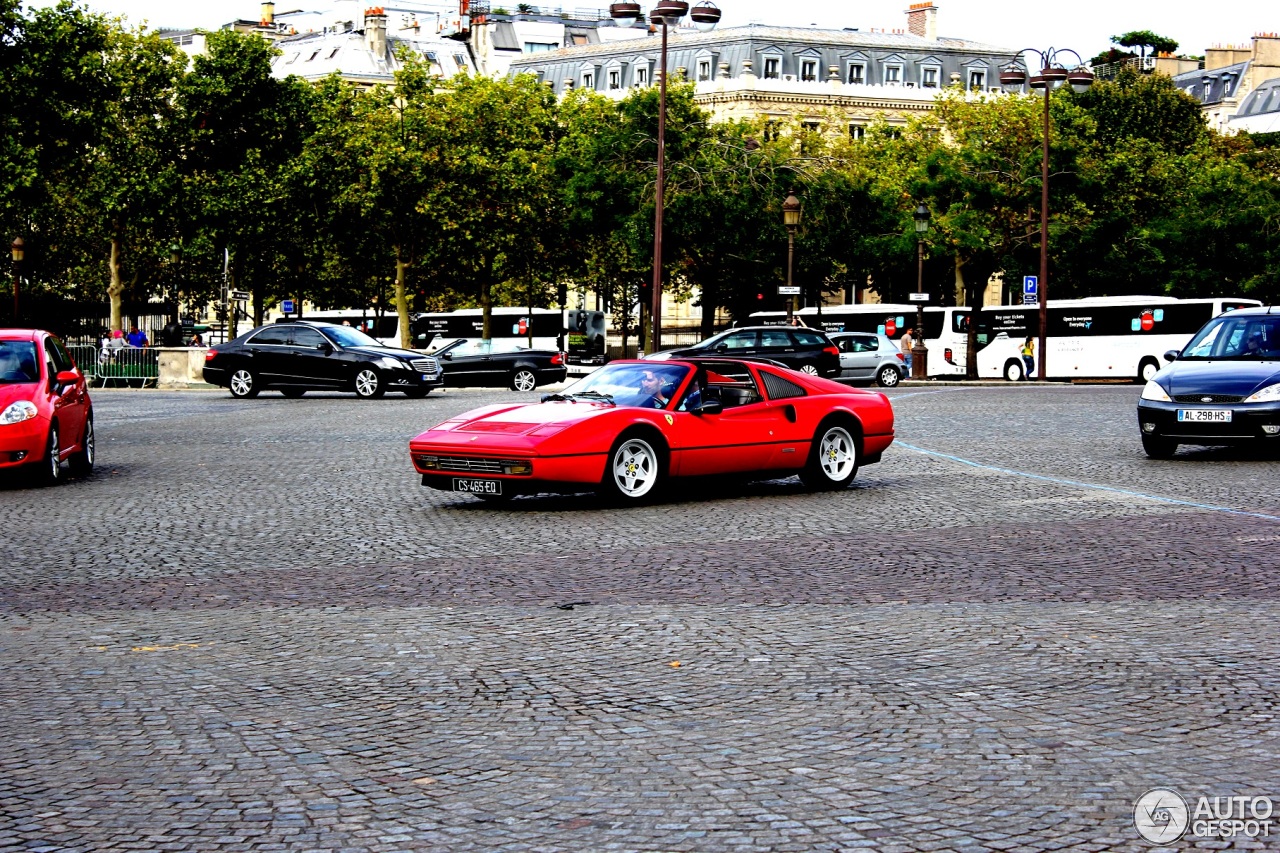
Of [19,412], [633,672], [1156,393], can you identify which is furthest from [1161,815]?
[1156,393]

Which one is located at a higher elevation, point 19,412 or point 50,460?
point 19,412

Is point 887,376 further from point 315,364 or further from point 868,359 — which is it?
point 315,364

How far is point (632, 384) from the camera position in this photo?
1505cm

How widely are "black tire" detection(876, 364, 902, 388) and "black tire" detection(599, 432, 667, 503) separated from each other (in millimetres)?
33815

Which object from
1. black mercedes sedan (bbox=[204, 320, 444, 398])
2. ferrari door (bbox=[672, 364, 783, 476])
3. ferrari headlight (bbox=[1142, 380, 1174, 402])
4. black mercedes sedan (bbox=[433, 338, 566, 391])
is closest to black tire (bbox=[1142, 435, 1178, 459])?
ferrari headlight (bbox=[1142, 380, 1174, 402])

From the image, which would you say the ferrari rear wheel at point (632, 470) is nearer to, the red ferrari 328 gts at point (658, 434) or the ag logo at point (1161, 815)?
the red ferrari 328 gts at point (658, 434)

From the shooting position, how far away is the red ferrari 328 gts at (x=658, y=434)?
46.1 feet

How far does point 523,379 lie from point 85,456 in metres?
25.1

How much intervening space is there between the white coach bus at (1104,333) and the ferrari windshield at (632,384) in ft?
141

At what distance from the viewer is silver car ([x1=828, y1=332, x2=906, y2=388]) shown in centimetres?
4762

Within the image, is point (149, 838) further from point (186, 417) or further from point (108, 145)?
point (108, 145)

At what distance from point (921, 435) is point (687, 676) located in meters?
17.2

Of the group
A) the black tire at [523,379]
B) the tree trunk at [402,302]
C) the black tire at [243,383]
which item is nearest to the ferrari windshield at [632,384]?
the black tire at [243,383]

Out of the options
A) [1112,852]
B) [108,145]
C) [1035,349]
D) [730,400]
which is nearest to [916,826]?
[1112,852]
